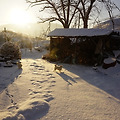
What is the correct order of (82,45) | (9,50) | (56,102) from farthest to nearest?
(82,45) → (9,50) → (56,102)

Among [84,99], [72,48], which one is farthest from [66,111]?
[72,48]

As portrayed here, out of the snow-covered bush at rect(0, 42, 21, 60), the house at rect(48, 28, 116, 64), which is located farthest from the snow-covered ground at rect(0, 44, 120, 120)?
the snow-covered bush at rect(0, 42, 21, 60)

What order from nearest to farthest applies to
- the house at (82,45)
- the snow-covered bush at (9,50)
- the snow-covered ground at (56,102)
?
the snow-covered ground at (56,102)
the house at (82,45)
the snow-covered bush at (9,50)

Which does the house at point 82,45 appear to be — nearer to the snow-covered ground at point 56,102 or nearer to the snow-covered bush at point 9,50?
the snow-covered bush at point 9,50

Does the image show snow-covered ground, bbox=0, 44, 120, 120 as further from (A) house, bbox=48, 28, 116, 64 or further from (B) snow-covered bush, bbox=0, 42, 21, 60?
(B) snow-covered bush, bbox=0, 42, 21, 60

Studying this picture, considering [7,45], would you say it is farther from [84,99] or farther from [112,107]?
[112,107]

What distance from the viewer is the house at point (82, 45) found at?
9.77 metres

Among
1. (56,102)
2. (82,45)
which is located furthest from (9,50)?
(56,102)

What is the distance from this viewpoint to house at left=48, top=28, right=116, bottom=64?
977cm

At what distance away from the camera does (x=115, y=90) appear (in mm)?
4871

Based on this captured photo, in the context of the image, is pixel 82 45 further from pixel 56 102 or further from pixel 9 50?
pixel 56 102

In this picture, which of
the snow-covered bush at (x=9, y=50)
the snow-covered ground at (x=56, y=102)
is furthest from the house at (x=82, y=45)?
the snow-covered ground at (x=56, y=102)

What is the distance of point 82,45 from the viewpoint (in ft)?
34.7

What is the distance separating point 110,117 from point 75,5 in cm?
1782
